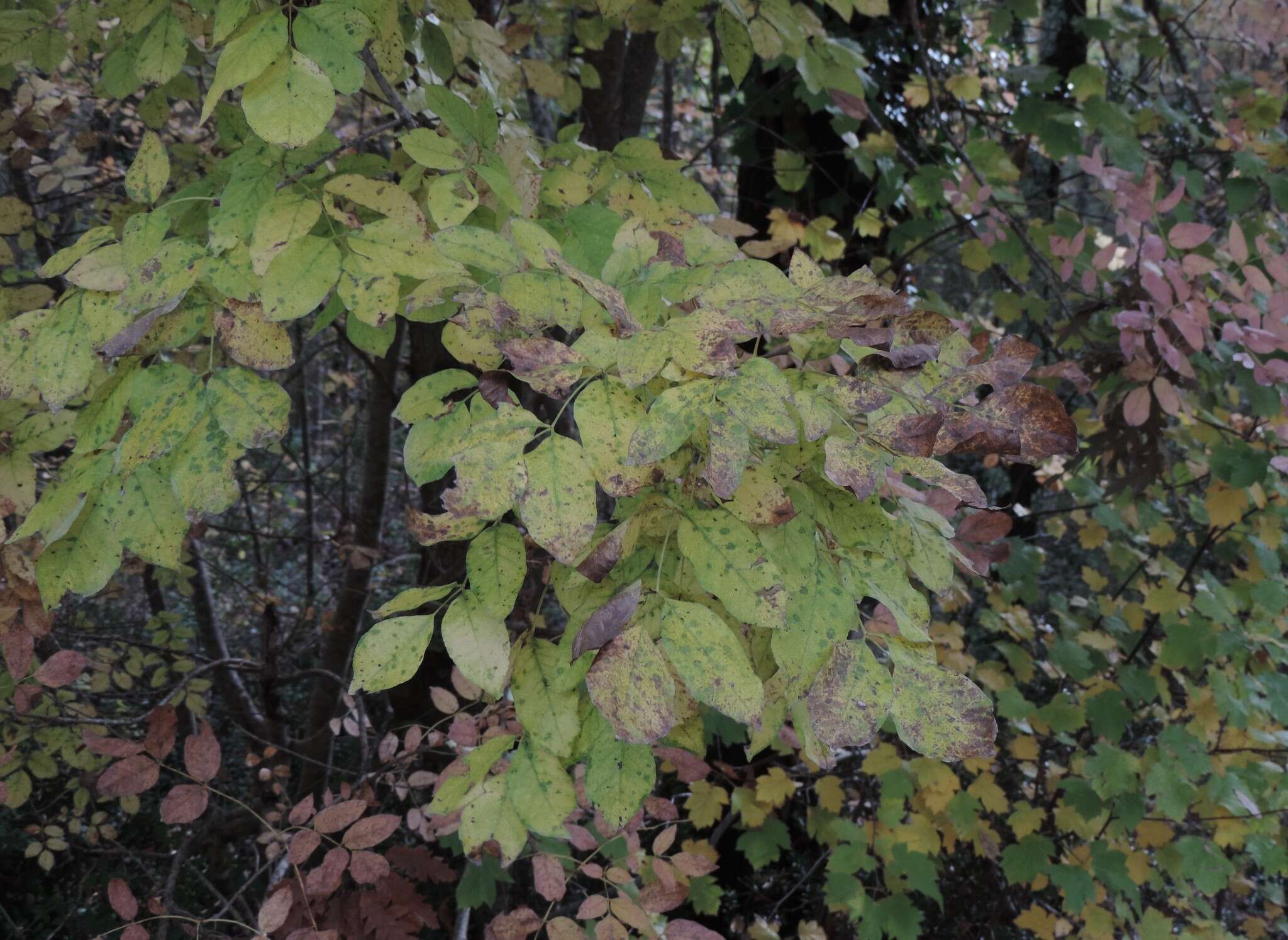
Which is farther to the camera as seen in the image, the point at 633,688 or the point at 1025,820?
the point at 1025,820

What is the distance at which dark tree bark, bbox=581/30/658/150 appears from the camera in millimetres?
3257

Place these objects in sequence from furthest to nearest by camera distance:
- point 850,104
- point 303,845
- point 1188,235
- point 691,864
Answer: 1. point 850,104
2. point 1188,235
3. point 691,864
4. point 303,845

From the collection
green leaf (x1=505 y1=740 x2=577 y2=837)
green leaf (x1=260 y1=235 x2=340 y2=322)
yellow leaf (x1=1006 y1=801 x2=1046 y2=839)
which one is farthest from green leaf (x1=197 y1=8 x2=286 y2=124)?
yellow leaf (x1=1006 y1=801 x2=1046 y2=839)

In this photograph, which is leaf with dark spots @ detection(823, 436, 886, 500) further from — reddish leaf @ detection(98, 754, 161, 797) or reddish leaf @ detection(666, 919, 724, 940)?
reddish leaf @ detection(98, 754, 161, 797)

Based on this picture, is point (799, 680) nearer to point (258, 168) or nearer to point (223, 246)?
point (223, 246)

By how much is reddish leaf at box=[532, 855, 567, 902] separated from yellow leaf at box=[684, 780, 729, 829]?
1576 mm

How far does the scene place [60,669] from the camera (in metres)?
1.63

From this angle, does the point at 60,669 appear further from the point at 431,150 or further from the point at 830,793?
the point at 830,793

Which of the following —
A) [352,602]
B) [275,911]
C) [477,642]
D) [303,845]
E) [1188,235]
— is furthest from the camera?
[352,602]

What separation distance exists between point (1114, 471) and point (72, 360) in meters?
2.36

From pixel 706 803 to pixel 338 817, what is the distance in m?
1.90

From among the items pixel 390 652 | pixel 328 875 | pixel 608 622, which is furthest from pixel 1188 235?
pixel 328 875

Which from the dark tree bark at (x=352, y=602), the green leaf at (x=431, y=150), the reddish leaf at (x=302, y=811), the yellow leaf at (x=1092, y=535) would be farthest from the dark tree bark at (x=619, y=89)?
the reddish leaf at (x=302, y=811)

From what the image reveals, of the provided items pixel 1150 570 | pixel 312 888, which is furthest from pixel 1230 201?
pixel 312 888
